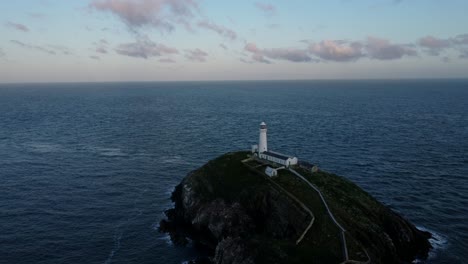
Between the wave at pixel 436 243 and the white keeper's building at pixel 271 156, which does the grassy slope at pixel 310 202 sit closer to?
the white keeper's building at pixel 271 156

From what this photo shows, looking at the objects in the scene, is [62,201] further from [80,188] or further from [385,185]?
[385,185]

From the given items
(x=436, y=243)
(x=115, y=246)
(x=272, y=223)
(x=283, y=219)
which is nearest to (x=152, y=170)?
(x=115, y=246)

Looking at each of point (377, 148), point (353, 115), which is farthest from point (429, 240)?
point (353, 115)

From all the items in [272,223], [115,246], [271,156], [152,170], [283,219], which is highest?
[271,156]

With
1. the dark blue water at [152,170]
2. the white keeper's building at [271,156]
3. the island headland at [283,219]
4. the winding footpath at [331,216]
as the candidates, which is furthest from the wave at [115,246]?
the winding footpath at [331,216]

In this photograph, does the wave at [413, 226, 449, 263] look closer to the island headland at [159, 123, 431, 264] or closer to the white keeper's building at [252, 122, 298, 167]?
the island headland at [159, 123, 431, 264]

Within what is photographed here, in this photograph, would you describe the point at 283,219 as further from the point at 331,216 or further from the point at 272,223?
the point at 331,216
